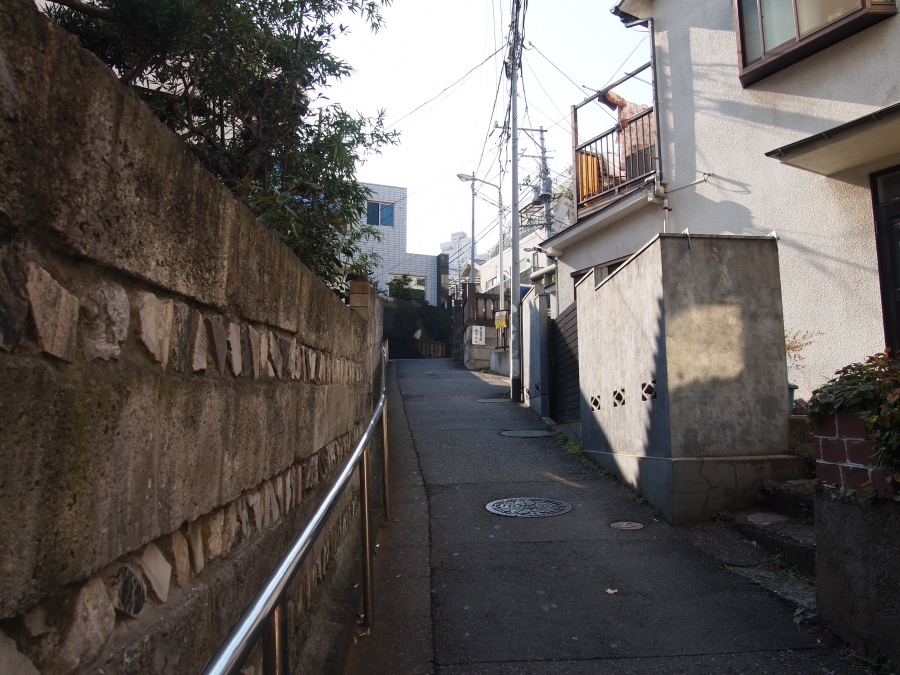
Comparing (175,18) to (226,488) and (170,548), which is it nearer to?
(226,488)

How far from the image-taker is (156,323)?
138 cm

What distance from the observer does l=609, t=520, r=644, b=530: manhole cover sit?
476 centimetres

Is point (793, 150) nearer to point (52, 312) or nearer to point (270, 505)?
point (270, 505)

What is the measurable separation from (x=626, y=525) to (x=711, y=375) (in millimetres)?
1362

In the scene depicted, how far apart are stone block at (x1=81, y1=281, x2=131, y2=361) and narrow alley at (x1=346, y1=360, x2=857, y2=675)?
2271 millimetres

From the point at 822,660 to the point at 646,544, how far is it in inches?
64.9

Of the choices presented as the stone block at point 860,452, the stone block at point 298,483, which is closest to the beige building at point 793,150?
the stone block at point 860,452

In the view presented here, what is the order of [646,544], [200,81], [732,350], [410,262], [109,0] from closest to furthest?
[109,0], [200,81], [646,544], [732,350], [410,262]

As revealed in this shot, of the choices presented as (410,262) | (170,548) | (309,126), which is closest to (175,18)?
(309,126)

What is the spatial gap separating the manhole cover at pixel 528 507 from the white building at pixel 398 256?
20.4 m

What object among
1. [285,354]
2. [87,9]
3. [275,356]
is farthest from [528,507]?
[87,9]

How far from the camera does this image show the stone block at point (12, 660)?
868mm

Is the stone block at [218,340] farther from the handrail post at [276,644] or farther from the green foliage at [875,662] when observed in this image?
the green foliage at [875,662]

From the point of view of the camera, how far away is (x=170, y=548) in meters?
1.44
